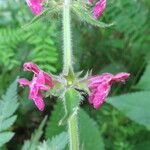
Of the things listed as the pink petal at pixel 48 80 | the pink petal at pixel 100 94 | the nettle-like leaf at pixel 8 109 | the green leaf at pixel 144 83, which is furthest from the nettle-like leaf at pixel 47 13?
the green leaf at pixel 144 83

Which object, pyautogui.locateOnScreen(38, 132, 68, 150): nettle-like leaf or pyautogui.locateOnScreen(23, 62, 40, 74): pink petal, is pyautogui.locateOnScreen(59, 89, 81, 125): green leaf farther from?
pyautogui.locateOnScreen(38, 132, 68, 150): nettle-like leaf

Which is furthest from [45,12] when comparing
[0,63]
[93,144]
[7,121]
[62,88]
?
[0,63]

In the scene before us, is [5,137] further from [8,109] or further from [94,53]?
[94,53]

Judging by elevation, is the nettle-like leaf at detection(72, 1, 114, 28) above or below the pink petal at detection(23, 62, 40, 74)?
above

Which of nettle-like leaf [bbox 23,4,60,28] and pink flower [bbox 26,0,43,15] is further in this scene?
pink flower [bbox 26,0,43,15]

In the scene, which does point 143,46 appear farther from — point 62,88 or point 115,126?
point 62,88

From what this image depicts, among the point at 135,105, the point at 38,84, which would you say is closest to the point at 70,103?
the point at 38,84

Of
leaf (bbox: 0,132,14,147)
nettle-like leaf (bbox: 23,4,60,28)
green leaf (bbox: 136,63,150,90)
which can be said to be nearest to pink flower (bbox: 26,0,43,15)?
nettle-like leaf (bbox: 23,4,60,28)
